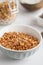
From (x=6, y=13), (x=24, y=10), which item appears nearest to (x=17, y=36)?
(x=6, y=13)

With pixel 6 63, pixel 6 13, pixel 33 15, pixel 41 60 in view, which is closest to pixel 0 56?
pixel 6 63

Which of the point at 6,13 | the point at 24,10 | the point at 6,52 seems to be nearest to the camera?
the point at 6,52

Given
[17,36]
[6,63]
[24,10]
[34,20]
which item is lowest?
[6,63]

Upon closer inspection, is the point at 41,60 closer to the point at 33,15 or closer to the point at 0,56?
the point at 0,56

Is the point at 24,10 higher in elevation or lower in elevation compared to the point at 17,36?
higher

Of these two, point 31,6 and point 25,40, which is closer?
point 25,40

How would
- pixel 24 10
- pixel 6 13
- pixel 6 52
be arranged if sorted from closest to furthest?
1. pixel 6 52
2. pixel 6 13
3. pixel 24 10
